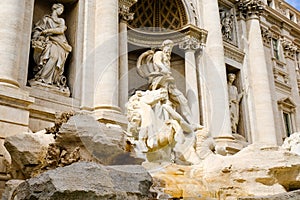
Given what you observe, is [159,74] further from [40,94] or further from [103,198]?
[103,198]

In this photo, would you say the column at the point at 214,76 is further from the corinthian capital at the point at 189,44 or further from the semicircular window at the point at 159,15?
the semicircular window at the point at 159,15

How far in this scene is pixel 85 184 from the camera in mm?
2887

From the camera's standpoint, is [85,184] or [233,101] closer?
[85,184]

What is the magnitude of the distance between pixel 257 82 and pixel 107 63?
8.02 meters

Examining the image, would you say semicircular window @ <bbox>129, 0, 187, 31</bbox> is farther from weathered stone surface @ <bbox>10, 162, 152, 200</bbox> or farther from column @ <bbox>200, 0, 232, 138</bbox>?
weathered stone surface @ <bbox>10, 162, 152, 200</bbox>

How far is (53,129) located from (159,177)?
6.79 feet

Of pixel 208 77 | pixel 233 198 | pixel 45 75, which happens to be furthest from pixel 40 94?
pixel 208 77

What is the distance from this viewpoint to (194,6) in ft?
47.7

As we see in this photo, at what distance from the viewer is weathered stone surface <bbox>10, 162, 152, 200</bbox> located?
2.80m

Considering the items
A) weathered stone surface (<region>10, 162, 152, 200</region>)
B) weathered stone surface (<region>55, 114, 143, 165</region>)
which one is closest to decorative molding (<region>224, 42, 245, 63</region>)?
weathered stone surface (<region>55, 114, 143, 165</region>)

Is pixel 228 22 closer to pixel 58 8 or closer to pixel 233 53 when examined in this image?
pixel 233 53

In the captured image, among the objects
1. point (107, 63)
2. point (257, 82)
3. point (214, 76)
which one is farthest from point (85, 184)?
point (257, 82)

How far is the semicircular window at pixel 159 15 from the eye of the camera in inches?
564

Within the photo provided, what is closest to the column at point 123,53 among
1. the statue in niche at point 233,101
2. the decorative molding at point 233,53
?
the decorative molding at point 233,53
